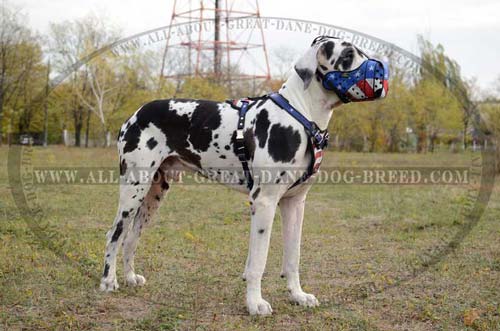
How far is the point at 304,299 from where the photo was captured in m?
5.00

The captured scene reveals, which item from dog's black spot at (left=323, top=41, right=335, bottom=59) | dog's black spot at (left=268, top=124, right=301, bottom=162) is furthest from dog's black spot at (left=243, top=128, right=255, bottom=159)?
dog's black spot at (left=323, top=41, right=335, bottom=59)

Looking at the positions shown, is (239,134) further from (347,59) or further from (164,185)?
(164,185)

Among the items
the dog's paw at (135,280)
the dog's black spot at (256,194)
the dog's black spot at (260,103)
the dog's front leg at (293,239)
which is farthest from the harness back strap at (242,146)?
the dog's paw at (135,280)

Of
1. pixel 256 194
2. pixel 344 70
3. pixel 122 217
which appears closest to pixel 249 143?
pixel 256 194

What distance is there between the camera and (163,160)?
17.3 ft

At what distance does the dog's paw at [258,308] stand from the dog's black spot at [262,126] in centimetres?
139

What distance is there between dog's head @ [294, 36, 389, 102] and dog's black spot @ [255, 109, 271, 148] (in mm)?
450

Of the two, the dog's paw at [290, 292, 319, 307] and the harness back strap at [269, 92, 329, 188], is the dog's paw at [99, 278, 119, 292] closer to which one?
the dog's paw at [290, 292, 319, 307]

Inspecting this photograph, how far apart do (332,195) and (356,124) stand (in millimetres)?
24037

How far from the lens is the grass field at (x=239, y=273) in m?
4.61

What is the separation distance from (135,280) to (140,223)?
60 centimetres

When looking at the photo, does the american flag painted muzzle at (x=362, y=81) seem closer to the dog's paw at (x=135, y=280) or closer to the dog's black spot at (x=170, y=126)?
the dog's black spot at (x=170, y=126)

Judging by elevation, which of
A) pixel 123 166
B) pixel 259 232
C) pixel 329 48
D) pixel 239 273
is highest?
pixel 329 48

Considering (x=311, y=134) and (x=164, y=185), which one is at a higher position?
(x=311, y=134)
